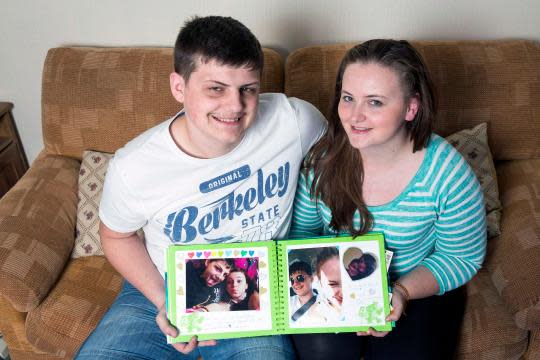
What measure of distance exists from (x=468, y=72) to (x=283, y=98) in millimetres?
816

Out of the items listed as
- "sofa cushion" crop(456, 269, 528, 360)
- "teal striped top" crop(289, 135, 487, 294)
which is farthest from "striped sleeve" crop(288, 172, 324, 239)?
"sofa cushion" crop(456, 269, 528, 360)

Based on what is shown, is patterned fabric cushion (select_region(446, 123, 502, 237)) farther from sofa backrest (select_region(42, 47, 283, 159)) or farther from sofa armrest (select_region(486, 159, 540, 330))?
sofa backrest (select_region(42, 47, 283, 159))

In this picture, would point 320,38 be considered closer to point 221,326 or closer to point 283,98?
point 283,98

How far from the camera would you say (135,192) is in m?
1.38

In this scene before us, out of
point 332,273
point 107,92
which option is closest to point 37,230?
point 107,92

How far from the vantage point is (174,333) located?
139cm

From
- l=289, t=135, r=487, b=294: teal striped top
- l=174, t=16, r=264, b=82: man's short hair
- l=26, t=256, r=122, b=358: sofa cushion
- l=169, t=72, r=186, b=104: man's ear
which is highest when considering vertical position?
l=174, t=16, r=264, b=82: man's short hair

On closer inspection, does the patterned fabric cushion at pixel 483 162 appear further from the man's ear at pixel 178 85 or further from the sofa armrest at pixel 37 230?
the sofa armrest at pixel 37 230

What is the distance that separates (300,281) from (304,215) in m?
0.23

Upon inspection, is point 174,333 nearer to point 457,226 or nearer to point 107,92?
point 457,226

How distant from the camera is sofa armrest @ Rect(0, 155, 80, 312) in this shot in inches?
63.8

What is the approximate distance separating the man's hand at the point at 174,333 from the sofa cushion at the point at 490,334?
2.44 feet

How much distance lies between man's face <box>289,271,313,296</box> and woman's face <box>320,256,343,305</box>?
47 mm

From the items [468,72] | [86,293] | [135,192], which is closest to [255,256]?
[135,192]
